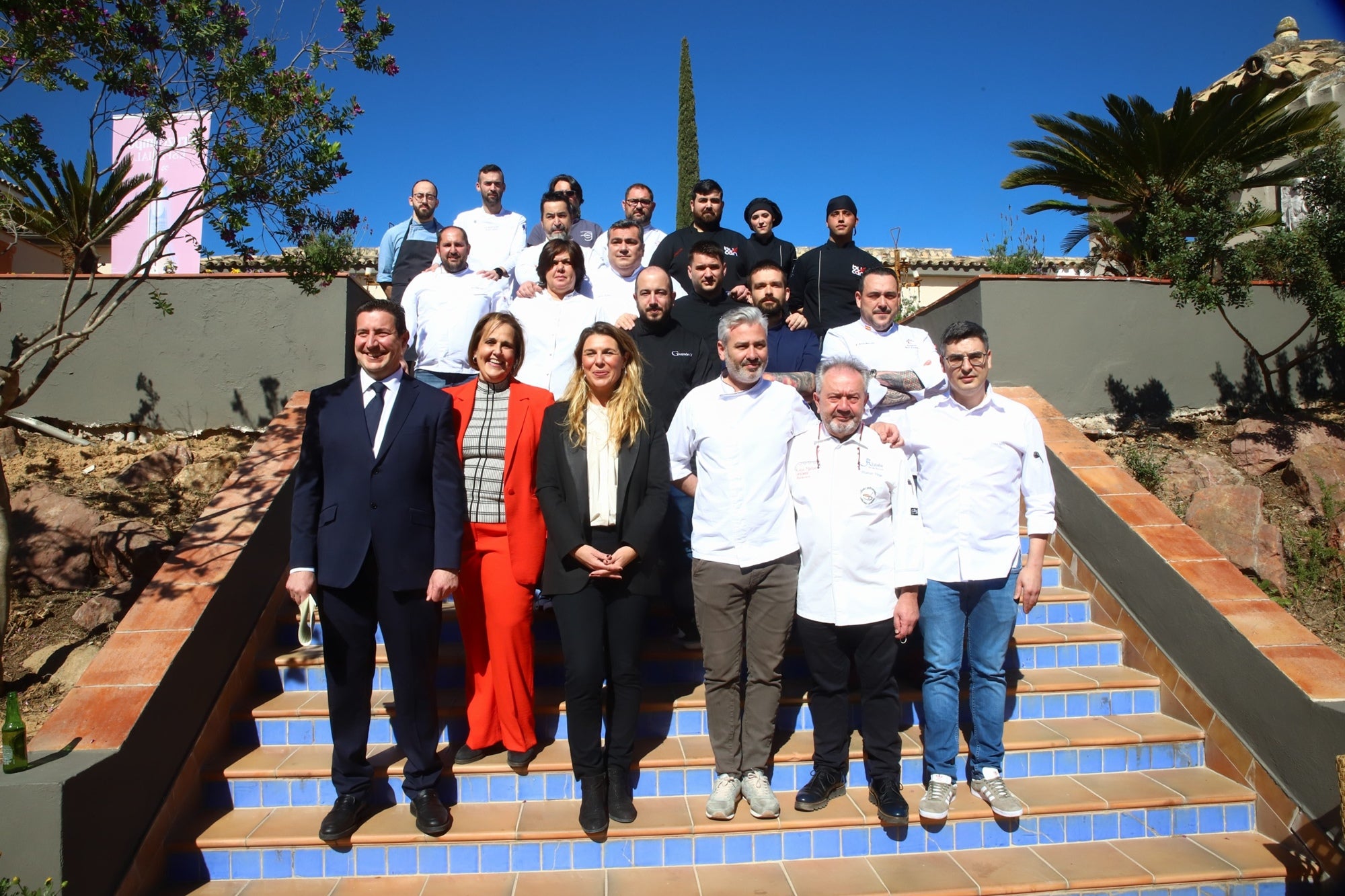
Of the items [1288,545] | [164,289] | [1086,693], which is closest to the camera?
[1086,693]

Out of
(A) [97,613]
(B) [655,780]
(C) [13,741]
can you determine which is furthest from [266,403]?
(B) [655,780]

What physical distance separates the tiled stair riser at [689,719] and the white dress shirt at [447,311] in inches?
88.9

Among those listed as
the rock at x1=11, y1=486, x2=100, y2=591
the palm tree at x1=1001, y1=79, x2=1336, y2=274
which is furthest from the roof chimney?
the rock at x1=11, y1=486, x2=100, y2=591

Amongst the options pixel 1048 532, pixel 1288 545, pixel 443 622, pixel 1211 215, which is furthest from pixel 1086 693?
pixel 1211 215

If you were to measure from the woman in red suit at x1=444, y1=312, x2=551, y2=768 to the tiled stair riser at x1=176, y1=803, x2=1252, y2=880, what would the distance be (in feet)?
1.38

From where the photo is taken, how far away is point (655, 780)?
3.55 m

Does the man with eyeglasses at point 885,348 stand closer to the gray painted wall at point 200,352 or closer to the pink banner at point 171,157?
the pink banner at point 171,157

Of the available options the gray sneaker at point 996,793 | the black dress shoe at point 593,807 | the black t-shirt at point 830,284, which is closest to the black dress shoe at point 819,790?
the gray sneaker at point 996,793

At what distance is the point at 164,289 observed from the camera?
5.97m

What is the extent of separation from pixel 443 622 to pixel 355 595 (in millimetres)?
1362

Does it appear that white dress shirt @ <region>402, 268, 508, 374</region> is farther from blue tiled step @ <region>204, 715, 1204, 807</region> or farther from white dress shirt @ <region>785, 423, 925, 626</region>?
white dress shirt @ <region>785, 423, 925, 626</region>

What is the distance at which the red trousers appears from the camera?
11.2ft

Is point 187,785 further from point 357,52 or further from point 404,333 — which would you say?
point 357,52

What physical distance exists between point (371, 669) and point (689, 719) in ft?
5.15
